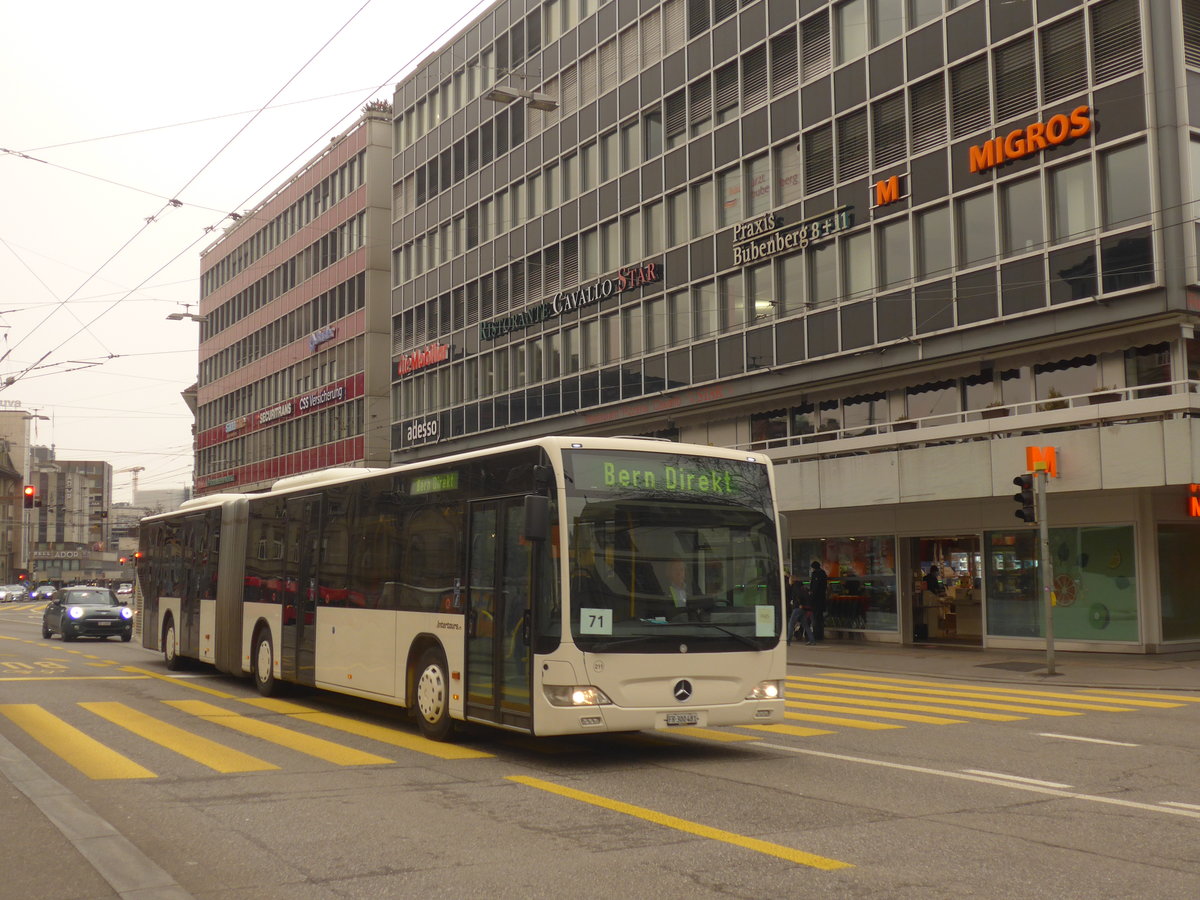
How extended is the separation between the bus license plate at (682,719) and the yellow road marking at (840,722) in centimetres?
306

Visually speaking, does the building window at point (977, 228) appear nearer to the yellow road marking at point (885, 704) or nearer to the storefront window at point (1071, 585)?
the storefront window at point (1071, 585)

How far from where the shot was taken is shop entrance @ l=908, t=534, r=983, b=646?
Answer: 90.2 ft

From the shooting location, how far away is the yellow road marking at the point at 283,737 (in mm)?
10895

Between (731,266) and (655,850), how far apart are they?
90.3 feet

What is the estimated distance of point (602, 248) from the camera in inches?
1537

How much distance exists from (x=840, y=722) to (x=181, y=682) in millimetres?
10653

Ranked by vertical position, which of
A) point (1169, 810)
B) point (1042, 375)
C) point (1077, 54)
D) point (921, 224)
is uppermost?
point (1077, 54)

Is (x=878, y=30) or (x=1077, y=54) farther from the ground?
(x=878, y=30)

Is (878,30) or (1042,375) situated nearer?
(1042,375)

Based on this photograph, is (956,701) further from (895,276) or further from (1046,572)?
→ (895,276)

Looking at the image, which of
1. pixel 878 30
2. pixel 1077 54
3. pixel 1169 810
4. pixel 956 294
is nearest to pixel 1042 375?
pixel 956 294

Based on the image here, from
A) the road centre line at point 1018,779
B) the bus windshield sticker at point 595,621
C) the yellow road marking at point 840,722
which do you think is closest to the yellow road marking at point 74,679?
the yellow road marking at point 840,722

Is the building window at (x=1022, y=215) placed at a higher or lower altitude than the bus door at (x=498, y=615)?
higher

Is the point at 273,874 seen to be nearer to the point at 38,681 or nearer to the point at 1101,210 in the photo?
the point at 38,681
